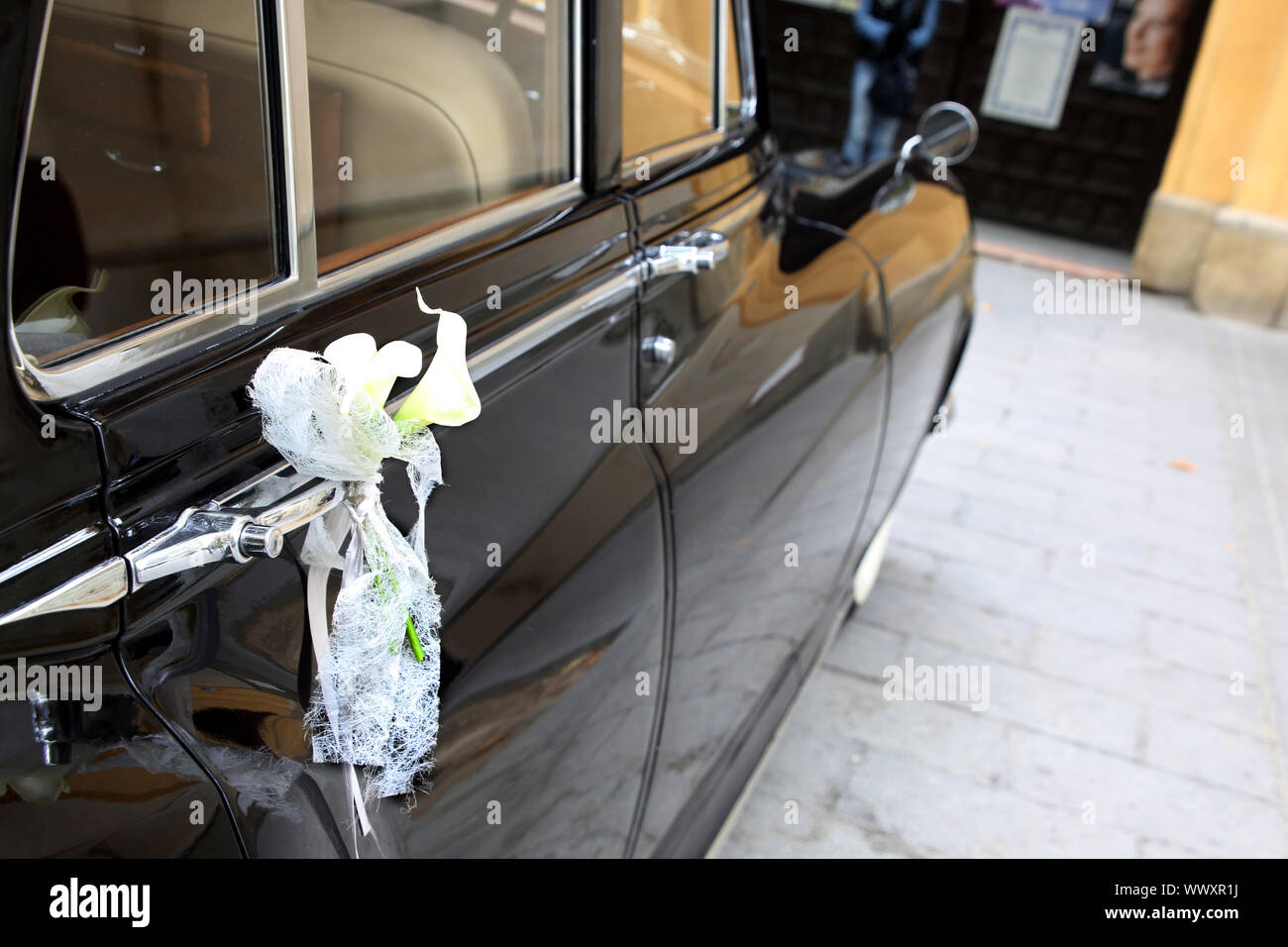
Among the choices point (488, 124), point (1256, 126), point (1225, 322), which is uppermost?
point (488, 124)

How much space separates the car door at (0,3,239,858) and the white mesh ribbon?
132mm

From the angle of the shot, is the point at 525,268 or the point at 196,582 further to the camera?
the point at 525,268

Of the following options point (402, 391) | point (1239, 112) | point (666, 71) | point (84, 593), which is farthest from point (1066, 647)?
point (1239, 112)

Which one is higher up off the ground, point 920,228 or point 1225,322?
point 920,228

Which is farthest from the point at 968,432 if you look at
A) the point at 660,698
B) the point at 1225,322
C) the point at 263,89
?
the point at 263,89

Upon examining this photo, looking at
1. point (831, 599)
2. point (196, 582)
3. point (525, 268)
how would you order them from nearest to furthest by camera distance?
1. point (196, 582)
2. point (525, 268)
3. point (831, 599)

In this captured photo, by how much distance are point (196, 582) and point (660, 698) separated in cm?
82

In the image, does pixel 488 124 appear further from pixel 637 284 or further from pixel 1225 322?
pixel 1225 322

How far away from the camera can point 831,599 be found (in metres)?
2.57

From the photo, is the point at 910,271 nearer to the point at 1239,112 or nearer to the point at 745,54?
the point at 745,54

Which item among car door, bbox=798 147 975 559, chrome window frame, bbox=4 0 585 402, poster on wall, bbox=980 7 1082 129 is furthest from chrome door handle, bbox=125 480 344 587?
poster on wall, bbox=980 7 1082 129

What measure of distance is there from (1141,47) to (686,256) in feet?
23.9

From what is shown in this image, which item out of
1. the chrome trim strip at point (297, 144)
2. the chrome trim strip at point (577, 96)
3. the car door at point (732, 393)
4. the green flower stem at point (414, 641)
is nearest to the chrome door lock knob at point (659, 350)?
the car door at point (732, 393)

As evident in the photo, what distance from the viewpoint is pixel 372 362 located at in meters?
0.91
